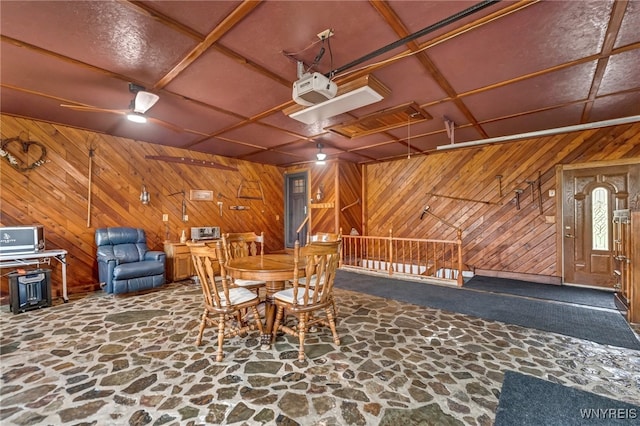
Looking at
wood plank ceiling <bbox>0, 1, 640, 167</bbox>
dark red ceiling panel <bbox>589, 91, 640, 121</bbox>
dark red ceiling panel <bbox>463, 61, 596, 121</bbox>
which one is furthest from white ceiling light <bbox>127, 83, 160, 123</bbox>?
dark red ceiling panel <bbox>589, 91, 640, 121</bbox>

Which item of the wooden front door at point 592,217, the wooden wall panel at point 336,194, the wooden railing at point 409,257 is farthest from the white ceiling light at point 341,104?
the wooden front door at point 592,217

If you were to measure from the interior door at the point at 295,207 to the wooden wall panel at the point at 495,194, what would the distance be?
229 centimetres

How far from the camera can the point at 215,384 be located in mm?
2223

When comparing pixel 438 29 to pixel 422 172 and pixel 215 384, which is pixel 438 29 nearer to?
pixel 215 384

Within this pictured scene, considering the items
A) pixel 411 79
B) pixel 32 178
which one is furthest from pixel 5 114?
pixel 411 79

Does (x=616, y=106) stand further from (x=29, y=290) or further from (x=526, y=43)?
(x=29, y=290)

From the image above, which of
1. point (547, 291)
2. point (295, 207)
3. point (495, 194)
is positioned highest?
point (495, 194)

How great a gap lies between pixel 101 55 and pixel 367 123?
11.1 ft

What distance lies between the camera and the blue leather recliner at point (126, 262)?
4.43m

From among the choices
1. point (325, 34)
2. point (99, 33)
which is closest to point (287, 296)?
point (325, 34)

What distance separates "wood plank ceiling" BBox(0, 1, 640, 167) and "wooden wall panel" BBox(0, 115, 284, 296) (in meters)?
0.63

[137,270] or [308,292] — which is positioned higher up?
[308,292]

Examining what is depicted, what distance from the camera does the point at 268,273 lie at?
2635mm

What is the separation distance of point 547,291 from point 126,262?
733cm
